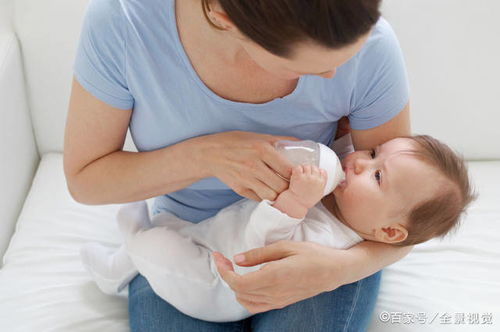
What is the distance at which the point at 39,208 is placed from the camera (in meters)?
1.66

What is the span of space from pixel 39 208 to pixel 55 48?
43 centimetres

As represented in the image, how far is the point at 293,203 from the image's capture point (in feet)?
3.69

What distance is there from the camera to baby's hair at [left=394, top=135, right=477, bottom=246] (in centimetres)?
120

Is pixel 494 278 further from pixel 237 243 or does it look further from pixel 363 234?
pixel 237 243

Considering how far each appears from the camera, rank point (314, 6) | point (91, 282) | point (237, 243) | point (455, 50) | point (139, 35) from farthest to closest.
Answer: point (455, 50) < point (91, 282) < point (237, 243) < point (139, 35) < point (314, 6)

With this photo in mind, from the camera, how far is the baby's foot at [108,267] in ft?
4.60

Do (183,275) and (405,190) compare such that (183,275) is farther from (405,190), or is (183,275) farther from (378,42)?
(378,42)

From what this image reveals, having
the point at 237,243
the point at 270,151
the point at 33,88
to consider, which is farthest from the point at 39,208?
the point at 270,151

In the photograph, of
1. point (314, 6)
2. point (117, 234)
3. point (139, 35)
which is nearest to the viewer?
point (314, 6)

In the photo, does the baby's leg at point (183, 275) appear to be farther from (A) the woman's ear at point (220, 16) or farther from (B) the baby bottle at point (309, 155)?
(A) the woman's ear at point (220, 16)

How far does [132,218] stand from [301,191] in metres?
0.44

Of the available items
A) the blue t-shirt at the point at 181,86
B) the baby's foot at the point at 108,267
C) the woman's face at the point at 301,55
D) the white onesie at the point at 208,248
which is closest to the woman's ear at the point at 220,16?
the woman's face at the point at 301,55

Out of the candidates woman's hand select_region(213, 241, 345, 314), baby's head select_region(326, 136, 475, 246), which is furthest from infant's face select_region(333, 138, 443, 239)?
woman's hand select_region(213, 241, 345, 314)

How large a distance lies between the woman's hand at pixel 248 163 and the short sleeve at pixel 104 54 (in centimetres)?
19
